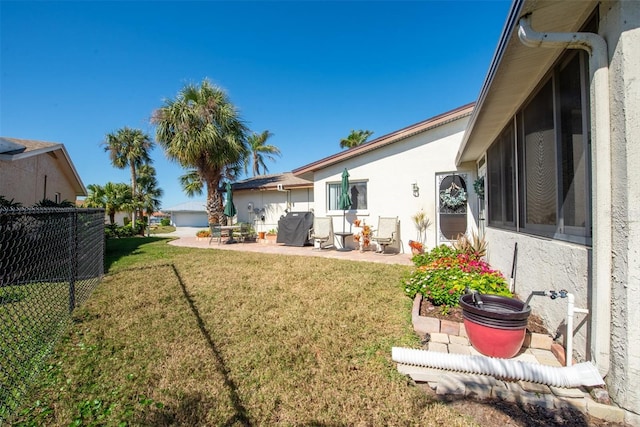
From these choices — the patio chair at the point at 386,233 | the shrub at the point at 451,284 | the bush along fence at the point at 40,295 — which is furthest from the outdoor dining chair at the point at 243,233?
the shrub at the point at 451,284

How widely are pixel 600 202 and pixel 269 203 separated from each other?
13.0 meters

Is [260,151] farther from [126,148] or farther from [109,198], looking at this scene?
[109,198]

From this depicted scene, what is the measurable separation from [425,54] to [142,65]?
436 inches

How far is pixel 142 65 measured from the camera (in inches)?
365

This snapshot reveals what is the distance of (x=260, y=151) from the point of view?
2602 cm

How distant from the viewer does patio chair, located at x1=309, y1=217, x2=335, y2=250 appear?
32.3 feet

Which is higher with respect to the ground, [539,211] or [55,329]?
[539,211]

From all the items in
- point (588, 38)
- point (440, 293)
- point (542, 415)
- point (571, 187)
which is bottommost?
point (542, 415)

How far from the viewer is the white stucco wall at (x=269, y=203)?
42.7 ft

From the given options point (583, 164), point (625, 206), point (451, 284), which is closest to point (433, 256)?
point (451, 284)

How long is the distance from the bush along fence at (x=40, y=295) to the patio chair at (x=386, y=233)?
283 inches

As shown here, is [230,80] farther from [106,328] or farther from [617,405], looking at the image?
[617,405]

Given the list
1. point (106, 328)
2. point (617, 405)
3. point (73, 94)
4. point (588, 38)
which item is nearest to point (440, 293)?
point (617, 405)

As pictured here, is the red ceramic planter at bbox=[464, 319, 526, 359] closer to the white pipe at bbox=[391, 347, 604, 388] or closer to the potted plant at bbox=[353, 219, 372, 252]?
the white pipe at bbox=[391, 347, 604, 388]
